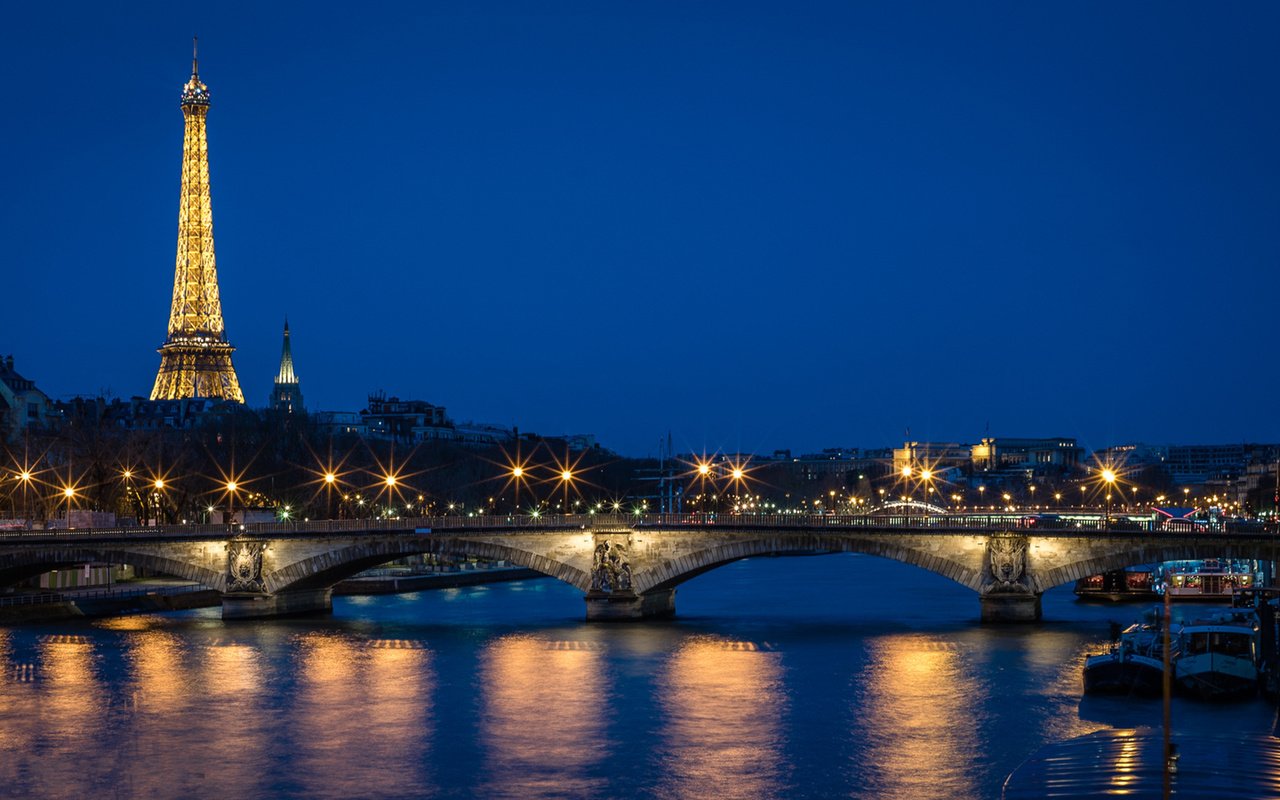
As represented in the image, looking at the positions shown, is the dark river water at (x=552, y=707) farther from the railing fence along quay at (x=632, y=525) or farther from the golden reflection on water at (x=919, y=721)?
the railing fence along quay at (x=632, y=525)

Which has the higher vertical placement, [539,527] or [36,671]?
[539,527]

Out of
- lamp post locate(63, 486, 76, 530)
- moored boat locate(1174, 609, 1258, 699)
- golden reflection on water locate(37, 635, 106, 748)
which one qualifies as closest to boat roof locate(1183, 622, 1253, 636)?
moored boat locate(1174, 609, 1258, 699)

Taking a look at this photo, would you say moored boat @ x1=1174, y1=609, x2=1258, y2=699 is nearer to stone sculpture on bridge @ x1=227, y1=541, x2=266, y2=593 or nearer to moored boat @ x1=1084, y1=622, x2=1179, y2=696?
moored boat @ x1=1084, y1=622, x2=1179, y2=696

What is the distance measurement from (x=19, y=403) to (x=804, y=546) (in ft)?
282

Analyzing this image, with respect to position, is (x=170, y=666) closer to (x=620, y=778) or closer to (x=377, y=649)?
(x=377, y=649)

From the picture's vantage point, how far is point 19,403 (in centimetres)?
13062

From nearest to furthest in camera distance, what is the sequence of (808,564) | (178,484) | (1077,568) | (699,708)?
(699,708) → (1077,568) → (178,484) → (808,564)

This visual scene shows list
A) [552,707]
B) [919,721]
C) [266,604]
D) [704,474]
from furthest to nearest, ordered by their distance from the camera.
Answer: [704,474] < [266,604] < [552,707] < [919,721]

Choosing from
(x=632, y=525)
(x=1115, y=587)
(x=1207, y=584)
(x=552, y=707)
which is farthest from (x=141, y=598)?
(x=1207, y=584)

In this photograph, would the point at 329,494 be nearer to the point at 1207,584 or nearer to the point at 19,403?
the point at 19,403

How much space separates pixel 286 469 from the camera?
111 metres

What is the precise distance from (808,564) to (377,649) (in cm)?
6689

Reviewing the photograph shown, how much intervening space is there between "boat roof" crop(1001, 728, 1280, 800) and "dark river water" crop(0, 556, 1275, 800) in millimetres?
3569

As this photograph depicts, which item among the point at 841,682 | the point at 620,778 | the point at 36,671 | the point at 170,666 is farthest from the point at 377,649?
the point at 620,778
